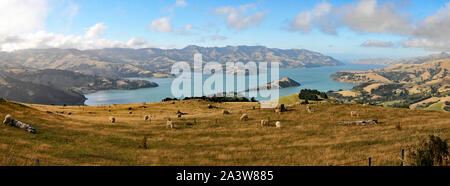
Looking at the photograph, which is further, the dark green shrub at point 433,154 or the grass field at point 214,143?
the grass field at point 214,143

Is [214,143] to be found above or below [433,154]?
below

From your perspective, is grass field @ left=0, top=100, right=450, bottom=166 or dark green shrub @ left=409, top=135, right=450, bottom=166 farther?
grass field @ left=0, top=100, right=450, bottom=166

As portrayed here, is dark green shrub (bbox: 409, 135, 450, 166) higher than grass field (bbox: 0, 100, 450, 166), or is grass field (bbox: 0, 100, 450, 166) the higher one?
dark green shrub (bbox: 409, 135, 450, 166)

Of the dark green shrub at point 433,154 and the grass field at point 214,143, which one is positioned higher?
the dark green shrub at point 433,154

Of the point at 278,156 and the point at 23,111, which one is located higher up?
the point at 23,111

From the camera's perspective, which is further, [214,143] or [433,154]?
[214,143]

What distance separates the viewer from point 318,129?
124 ft

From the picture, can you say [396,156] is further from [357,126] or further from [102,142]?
[102,142]
